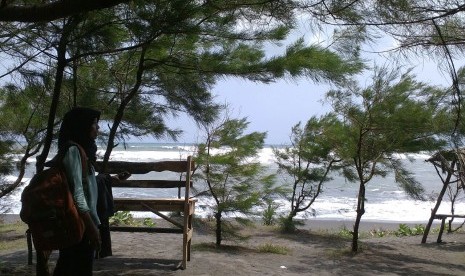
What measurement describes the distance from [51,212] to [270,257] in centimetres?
510

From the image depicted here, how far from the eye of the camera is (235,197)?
903 cm

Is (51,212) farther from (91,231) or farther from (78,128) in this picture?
(78,128)

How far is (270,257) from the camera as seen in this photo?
8.04 metres

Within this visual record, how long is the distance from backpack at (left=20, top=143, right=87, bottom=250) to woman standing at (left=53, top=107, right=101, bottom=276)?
2.4 inches

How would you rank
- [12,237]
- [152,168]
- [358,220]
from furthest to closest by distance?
1. [12,237]
2. [358,220]
3. [152,168]

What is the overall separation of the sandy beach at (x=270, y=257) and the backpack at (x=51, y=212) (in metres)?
2.79

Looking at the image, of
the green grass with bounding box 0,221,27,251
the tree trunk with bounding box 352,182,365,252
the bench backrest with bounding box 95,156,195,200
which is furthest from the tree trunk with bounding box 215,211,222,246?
the green grass with bounding box 0,221,27,251

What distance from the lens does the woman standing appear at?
3.38 m

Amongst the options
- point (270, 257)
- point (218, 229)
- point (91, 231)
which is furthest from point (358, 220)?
point (91, 231)

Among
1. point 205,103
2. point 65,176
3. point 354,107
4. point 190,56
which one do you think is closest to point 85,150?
A: point 65,176

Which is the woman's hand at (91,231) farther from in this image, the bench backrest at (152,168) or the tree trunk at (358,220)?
the tree trunk at (358,220)

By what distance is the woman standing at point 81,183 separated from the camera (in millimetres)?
3381

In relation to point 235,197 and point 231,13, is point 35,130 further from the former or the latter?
point 231,13

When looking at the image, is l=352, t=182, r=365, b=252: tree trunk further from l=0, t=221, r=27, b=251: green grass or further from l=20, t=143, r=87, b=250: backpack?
l=20, t=143, r=87, b=250: backpack
